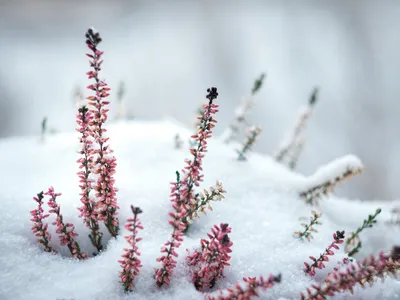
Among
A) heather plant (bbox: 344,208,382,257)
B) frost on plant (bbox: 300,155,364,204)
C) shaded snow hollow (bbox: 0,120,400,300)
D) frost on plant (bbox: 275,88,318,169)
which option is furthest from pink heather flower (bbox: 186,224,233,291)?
frost on plant (bbox: 275,88,318,169)

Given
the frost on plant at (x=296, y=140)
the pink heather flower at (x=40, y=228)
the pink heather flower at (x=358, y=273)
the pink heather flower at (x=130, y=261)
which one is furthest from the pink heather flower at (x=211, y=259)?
the frost on plant at (x=296, y=140)

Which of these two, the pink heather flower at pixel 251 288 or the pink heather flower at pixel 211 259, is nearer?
the pink heather flower at pixel 251 288

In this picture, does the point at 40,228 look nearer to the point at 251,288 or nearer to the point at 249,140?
the point at 251,288

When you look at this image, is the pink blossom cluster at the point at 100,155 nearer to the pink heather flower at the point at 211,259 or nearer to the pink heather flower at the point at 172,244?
the pink heather flower at the point at 172,244

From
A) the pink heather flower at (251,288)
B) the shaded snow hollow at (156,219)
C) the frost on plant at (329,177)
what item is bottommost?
the shaded snow hollow at (156,219)

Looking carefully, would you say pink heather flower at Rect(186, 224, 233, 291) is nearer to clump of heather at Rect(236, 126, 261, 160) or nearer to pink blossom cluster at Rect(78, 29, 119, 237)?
pink blossom cluster at Rect(78, 29, 119, 237)
